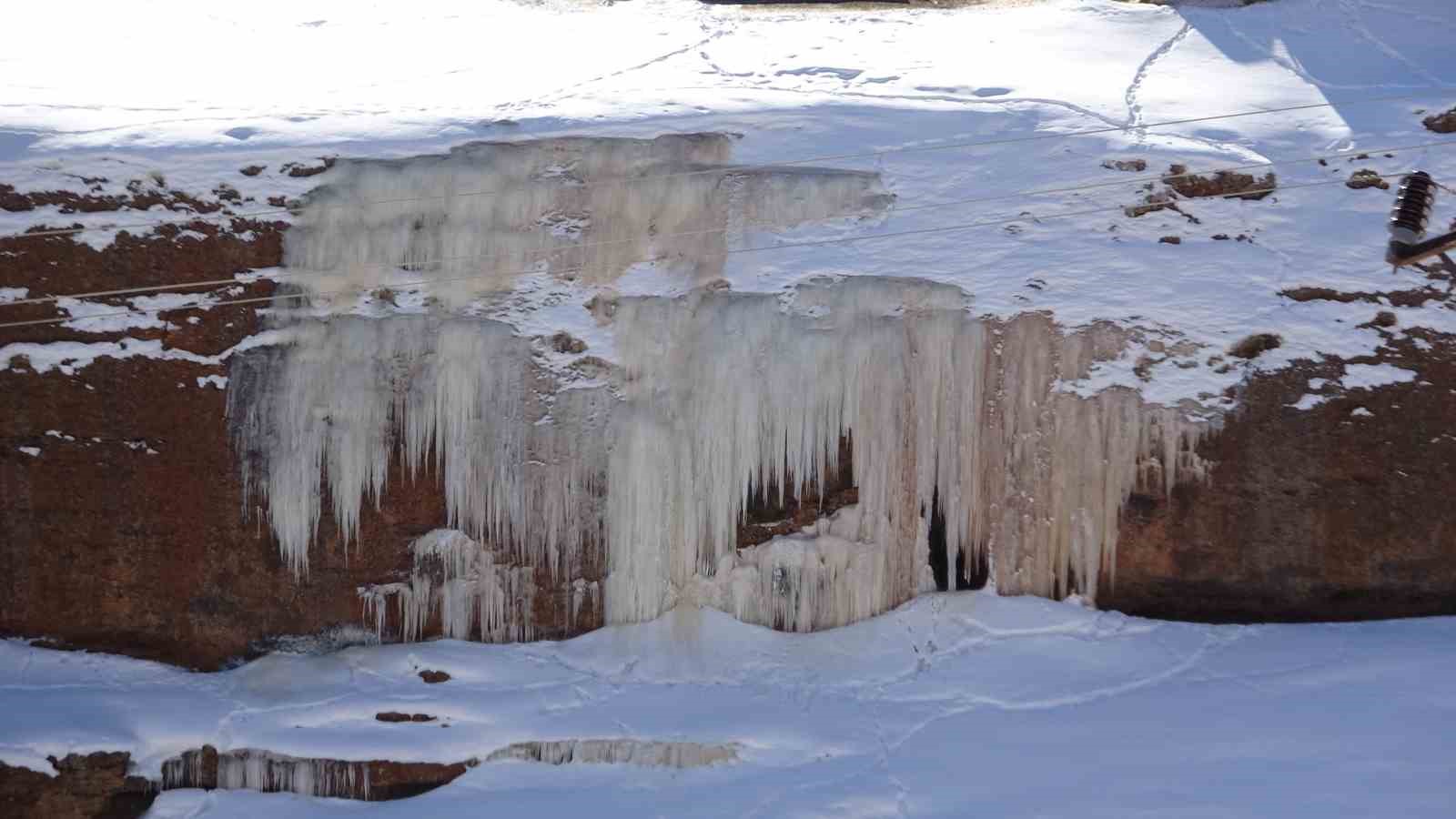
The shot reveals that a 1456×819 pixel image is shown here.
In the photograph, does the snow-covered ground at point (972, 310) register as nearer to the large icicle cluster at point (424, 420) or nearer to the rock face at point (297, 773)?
the rock face at point (297, 773)

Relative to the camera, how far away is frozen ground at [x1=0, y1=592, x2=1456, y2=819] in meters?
7.43

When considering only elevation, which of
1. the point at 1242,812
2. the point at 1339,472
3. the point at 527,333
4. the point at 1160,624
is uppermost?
the point at 527,333

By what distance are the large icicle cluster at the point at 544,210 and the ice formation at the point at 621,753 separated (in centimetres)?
282

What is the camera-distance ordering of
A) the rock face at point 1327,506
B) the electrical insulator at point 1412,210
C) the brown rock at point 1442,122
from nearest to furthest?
the electrical insulator at point 1412,210
the rock face at point 1327,506
the brown rock at point 1442,122

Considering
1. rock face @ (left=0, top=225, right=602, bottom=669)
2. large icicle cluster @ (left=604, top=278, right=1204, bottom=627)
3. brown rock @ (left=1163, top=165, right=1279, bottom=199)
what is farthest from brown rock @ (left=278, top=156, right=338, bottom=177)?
brown rock @ (left=1163, top=165, right=1279, bottom=199)

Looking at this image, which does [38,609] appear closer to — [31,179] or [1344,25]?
[31,179]

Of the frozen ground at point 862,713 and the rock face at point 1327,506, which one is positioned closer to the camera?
the frozen ground at point 862,713

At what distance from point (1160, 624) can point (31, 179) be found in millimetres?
7564

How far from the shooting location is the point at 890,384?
27.7 ft

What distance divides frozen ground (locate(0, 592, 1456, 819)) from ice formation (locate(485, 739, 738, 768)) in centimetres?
5

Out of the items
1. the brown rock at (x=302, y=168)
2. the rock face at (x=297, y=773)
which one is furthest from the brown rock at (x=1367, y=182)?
the rock face at (x=297, y=773)

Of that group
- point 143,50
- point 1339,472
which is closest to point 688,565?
point 1339,472

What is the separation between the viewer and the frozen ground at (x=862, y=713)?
7.43m

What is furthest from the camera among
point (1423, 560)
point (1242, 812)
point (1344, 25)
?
point (1344, 25)
